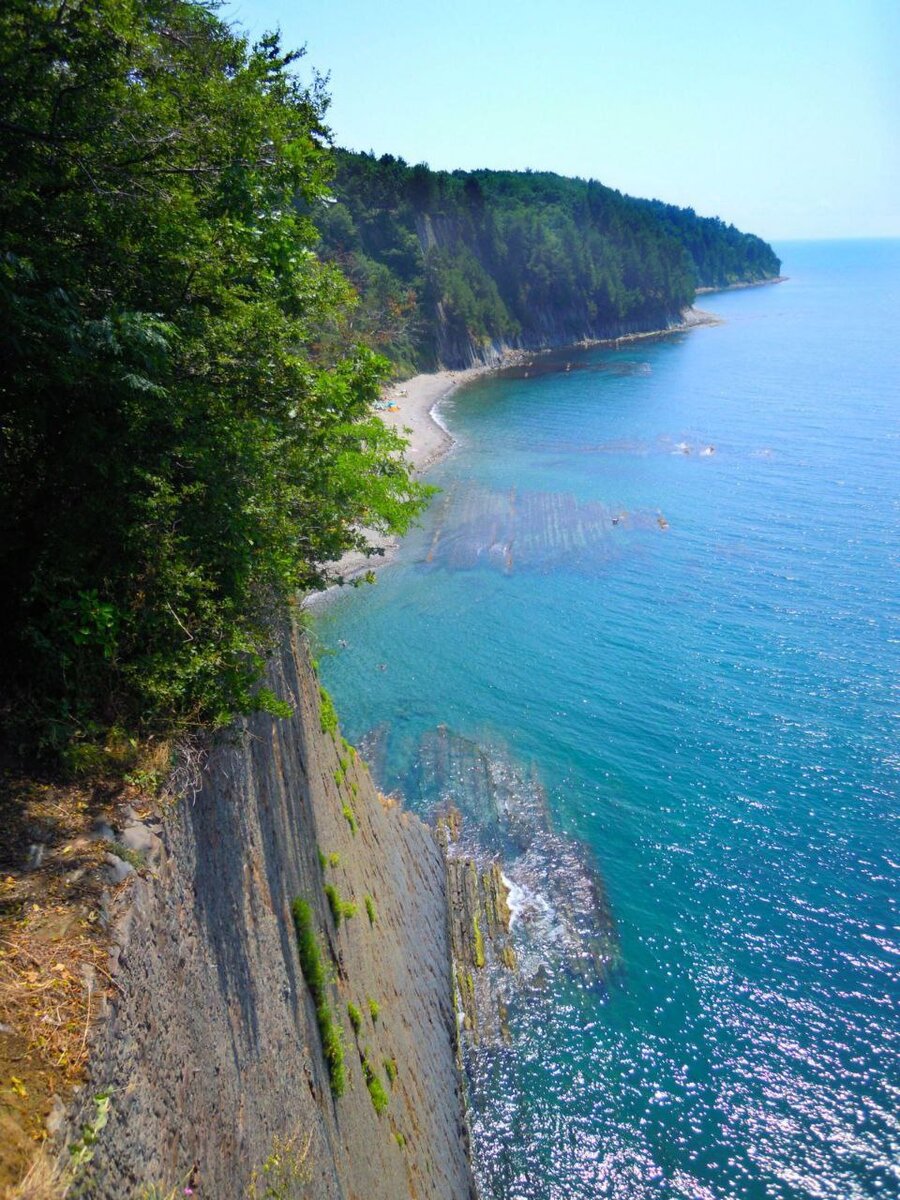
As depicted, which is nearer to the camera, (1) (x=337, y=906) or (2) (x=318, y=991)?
(2) (x=318, y=991)

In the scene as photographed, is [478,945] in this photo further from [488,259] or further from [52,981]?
[488,259]

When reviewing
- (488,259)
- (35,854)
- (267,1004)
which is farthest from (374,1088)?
(488,259)

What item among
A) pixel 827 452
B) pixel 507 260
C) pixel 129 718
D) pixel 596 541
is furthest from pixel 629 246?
pixel 129 718

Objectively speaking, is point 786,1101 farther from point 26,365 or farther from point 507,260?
point 507,260

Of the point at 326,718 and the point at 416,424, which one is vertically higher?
the point at 416,424

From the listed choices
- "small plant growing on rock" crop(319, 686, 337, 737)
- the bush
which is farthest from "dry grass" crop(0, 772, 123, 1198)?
"small plant growing on rock" crop(319, 686, 337, 737)

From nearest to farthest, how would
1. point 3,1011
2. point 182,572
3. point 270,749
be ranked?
point 3,1011, point 182,572, point 270,749

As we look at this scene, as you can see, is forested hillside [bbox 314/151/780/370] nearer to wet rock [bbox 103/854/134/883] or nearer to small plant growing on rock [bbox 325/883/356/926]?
small plant growing on rock [bbox 325/883/356/926]
